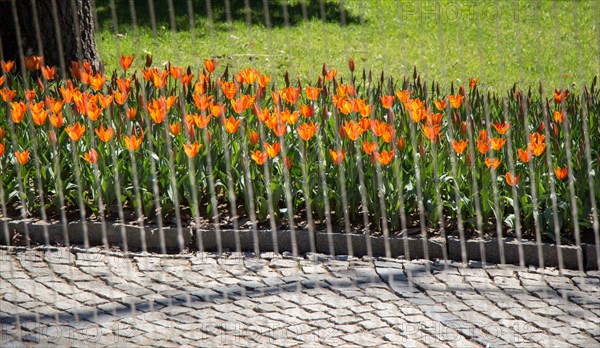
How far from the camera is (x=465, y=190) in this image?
4887mm

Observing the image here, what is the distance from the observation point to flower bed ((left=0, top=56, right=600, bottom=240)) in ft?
15.6

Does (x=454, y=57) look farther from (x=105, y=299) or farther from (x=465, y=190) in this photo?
(x=105, y=299)

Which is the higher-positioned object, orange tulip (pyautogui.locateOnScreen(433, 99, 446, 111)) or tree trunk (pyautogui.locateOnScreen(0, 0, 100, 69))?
tree trunk (pyautogui.locateOnScreen(0, 0, 100, 69))

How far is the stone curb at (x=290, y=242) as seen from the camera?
450cm

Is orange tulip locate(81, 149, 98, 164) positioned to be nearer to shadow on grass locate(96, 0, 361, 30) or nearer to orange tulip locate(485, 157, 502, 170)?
orange tulip locate(485, 157, 502, 170)

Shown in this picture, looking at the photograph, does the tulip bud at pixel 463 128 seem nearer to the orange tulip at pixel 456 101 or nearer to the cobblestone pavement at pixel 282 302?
the orange tulip at pixel 456 101

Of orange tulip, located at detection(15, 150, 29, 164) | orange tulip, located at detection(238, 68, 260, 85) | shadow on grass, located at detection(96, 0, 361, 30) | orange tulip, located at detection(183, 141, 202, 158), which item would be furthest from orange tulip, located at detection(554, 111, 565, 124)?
shadow on grass, located at detection(96, 0, 361, 30)

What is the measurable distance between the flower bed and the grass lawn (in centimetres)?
291

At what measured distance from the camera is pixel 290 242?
4699 mm

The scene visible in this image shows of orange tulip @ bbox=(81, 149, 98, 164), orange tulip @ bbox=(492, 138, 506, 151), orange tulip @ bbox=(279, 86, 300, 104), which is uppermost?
orange tulip @ bbox=(279, 86, 300, 104)

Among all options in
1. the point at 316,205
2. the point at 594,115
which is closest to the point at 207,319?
the point at 316,205

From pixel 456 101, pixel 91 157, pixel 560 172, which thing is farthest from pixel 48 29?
pixel 560 172

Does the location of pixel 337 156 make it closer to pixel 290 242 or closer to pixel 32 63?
pixel 290 242

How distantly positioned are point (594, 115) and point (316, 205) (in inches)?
70.4
